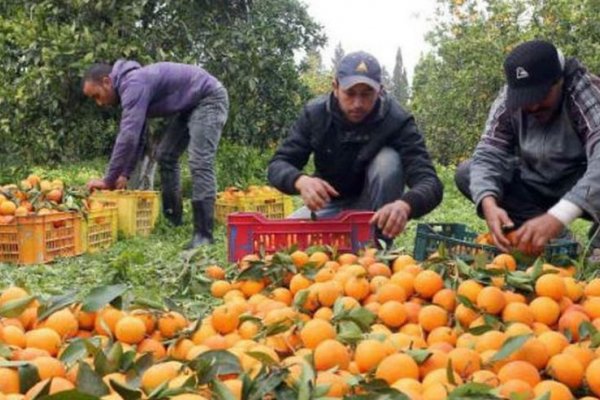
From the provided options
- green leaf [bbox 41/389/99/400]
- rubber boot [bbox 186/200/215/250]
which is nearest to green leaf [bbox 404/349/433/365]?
green leaf [bbox 41/389/99/400]

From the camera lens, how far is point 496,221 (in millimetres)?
2818

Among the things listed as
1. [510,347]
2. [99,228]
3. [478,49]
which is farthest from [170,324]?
Result: [478,49]

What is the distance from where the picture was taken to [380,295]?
2.07 m

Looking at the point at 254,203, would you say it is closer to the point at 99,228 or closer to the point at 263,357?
the point at 99,228

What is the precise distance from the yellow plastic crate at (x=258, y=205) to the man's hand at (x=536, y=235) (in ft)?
10.8

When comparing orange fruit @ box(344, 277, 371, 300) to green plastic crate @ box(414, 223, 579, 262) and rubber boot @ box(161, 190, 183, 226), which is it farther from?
rubber boot @ box(161, 190, 183, 226)

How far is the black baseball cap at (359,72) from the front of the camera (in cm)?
331

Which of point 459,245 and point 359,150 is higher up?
point 359,150

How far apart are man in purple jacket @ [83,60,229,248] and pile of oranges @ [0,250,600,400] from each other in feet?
8.69

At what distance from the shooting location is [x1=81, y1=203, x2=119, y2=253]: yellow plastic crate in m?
4.67

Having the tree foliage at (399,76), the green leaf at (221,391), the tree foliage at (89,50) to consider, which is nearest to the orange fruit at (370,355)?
the green leaf at (221,391)

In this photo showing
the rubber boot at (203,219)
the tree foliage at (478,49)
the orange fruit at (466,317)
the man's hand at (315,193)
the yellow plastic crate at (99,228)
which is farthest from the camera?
the tree foliage at (478,49)

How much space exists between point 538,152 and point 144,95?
2500 mm

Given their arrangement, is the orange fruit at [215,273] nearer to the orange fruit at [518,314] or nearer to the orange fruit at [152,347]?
the orange fruit at [152,347]
